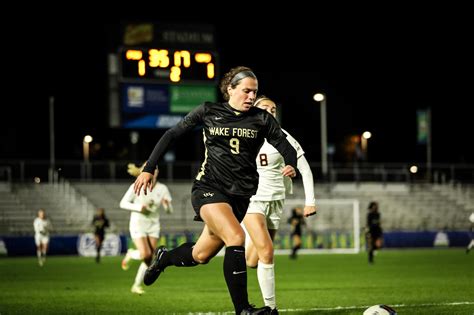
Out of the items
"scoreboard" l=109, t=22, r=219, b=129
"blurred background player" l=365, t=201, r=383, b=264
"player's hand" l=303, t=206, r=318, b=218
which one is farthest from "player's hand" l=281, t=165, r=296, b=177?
"scoreboard" l=109, t=22, r=219, b=129

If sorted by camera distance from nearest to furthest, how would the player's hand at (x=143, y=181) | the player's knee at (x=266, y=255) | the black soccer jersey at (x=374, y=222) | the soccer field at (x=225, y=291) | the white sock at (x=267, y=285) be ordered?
the player's hand at (x=143, y=181)
the white sock at (x=267, y=285)
the player's knee at (x=266, y=255)
the soccer field at (x=225, y=291)
the black soccer jersey at (x=374, y=222)

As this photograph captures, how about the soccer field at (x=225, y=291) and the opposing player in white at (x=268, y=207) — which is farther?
the soccer field at (x=225, y=291)

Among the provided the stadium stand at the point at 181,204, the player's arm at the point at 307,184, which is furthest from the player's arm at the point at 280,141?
the stadium stand at the point at 181,204

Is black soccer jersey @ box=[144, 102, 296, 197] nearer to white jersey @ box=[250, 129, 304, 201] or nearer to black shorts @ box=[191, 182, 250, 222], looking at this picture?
black shorts @ box=[191, 182, 250, 222]

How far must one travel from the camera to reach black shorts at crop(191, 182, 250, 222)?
9.48 metres

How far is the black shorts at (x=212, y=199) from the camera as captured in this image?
9.48 m

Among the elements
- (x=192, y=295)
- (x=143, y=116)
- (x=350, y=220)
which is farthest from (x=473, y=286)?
(x=350, y=220)

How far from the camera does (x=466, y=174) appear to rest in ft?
166

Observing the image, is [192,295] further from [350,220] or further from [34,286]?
[350,220]

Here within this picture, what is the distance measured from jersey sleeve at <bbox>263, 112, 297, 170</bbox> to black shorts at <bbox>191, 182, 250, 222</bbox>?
2.02 ft

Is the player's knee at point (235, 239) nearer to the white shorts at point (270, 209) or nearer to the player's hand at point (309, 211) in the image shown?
the player's hand at point (309, 211)

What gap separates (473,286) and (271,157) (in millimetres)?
6612

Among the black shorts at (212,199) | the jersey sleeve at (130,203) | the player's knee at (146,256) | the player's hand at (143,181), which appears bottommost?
the player's knee at (146,256)

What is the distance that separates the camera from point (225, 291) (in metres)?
16.5
